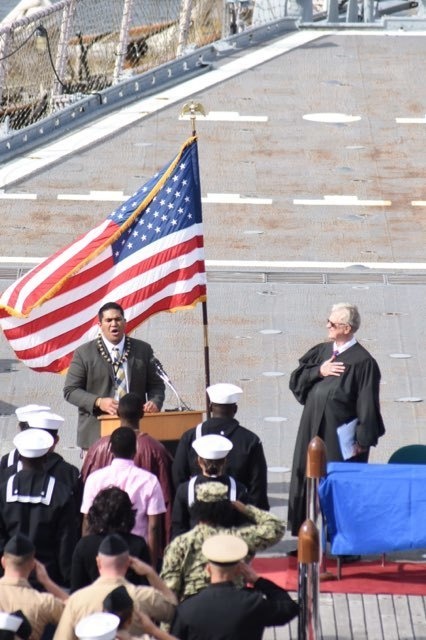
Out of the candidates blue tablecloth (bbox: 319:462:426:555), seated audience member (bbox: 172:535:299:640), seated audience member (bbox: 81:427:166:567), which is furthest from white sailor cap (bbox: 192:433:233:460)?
blue tablecloth (bbox: 319:462:426:555)

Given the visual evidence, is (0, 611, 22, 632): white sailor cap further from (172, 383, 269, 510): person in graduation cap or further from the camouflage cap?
(172, 383, 269, 510): person in graduation cap

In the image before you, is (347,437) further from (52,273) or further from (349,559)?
(52,273)

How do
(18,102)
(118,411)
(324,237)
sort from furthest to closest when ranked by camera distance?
(18,102) → (324,237) → (118,411)

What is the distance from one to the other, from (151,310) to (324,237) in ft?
19.4

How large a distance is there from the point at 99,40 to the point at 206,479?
630 inches

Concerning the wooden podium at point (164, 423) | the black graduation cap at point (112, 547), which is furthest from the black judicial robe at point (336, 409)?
the black graduation cap at point (112, 547)

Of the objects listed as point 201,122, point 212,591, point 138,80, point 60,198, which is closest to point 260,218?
point 60,198

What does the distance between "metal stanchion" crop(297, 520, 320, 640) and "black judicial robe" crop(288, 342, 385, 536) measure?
1.65 metres

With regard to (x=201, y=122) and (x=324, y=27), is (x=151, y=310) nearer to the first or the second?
(x=201, y=122)

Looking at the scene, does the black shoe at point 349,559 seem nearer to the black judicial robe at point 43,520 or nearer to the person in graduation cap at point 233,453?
the person in graduation cap at point 233,453

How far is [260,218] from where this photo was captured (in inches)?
676

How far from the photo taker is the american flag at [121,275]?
10.6 meters

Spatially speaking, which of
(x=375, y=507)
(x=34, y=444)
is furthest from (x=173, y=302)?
(x=34, y=444)

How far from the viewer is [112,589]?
22.1 feet
